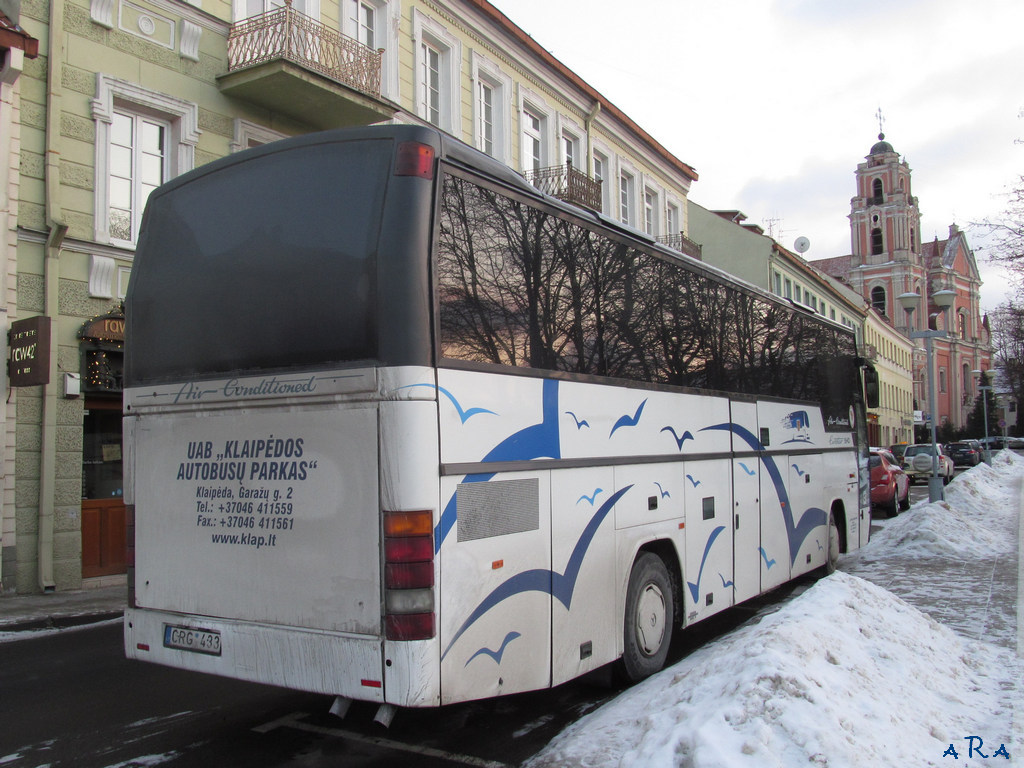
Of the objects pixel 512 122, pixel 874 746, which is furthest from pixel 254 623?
pixel 512 122

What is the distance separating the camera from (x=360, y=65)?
15.1 m

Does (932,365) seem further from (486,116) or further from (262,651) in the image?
(262,651)

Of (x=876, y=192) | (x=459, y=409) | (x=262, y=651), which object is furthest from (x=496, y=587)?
(x=876, y=192)

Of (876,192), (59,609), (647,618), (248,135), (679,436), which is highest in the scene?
(876,192)

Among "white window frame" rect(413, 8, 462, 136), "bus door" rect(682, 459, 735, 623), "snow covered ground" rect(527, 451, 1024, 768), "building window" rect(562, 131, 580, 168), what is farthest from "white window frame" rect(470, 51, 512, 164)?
"snow covered ground" rect(527, 451, 1024, 768)

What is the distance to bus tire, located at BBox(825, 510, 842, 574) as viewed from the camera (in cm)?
1060

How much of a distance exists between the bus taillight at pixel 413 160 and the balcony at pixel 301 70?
1037 cm

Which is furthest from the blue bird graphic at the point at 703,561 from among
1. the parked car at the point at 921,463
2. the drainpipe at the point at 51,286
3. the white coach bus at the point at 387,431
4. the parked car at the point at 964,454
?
the parked car at the point at 964,454

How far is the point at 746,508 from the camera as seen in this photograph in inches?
313

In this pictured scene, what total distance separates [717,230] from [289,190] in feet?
136

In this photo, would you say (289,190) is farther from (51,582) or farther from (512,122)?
(512,122)

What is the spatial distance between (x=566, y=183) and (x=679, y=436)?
1629 centimetres

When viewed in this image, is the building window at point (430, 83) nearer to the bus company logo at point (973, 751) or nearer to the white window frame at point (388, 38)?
the white window frame at point (388, 38)

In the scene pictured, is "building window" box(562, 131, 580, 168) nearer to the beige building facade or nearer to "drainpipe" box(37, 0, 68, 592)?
the beige building facade
